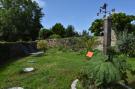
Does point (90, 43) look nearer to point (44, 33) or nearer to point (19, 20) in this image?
point (44, 33)

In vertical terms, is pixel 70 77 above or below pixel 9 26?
below

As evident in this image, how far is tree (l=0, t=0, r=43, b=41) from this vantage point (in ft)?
148

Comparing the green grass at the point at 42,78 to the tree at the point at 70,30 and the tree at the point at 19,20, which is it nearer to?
the tree at the point at 19,20

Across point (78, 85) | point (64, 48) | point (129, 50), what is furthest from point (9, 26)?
point (78, 85)

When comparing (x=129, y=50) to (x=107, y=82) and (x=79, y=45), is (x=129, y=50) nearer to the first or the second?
(x=79, y=45)

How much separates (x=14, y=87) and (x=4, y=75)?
2231 mm

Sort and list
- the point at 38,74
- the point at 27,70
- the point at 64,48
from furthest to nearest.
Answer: the point at 64,48
the point at 27,70
the point at 38,74

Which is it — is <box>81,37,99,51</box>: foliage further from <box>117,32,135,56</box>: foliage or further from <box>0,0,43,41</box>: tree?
<box>0,0,43,41</box>: tree

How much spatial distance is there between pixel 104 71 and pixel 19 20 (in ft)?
131

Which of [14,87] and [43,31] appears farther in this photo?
[43,31]

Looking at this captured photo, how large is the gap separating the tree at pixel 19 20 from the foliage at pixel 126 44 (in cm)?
2958

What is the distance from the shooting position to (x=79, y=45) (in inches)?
933

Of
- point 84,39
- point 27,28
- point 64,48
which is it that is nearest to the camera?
point 84,39

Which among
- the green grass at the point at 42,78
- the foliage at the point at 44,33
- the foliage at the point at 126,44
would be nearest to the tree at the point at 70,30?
the foliage at the point at 44,33
